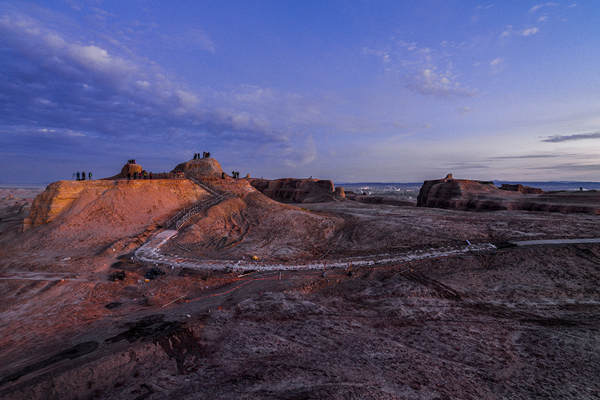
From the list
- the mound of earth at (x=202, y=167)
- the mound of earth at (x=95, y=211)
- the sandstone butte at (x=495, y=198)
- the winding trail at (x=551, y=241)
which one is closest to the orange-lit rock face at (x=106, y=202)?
the mound of earth at (x=95, y=211)

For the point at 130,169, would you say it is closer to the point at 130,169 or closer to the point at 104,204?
the point at 130,169

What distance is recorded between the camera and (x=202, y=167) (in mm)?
38375

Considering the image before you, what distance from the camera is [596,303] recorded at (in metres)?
10.9

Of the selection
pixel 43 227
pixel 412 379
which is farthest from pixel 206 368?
pixel 43 227

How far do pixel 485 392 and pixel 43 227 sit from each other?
31.5 m

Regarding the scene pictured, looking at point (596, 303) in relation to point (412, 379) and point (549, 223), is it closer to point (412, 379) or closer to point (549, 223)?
point (412, 379)

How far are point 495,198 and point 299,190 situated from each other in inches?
1659

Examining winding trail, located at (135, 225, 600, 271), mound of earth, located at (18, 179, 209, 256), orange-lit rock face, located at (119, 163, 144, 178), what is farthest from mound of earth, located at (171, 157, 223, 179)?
winding trail, located at (135, 225, 600, 271)

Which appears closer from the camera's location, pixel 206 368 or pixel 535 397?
pixel 535 397

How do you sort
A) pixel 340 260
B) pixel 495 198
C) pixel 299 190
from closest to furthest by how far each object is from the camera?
pixel 340 260, pixel 495 198, pixel 299 190

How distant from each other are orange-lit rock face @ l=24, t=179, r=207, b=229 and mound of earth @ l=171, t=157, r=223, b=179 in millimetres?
8800

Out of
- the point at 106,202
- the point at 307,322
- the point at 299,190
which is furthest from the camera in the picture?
the point at 299,190

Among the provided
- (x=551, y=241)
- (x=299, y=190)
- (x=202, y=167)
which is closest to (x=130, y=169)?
(x=202, y=167)

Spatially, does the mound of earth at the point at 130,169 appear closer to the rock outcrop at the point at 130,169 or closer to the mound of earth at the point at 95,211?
the rock outcrop at the point at 130,169
